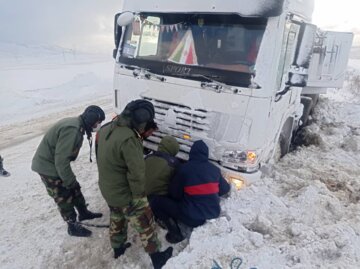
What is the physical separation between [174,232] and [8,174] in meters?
3.85

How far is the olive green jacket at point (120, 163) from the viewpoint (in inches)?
125

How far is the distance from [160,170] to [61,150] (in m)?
1.17

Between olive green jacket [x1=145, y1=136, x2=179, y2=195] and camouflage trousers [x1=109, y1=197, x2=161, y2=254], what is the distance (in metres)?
0.49

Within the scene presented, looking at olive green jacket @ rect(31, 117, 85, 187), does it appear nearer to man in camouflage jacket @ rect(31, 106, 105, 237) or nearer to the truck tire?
man in camouflage jacket @ rect(31, 106, 105, 237)

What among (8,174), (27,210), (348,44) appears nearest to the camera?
(27,210)

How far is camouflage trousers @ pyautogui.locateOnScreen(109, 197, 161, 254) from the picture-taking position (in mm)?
3480

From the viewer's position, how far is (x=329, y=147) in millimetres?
6406

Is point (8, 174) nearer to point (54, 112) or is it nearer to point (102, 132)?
point (102, 132)

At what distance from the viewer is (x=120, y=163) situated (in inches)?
129

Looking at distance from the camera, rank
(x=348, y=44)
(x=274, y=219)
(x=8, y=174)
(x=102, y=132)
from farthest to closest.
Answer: (x=348, y=44), (x=8, y=174), (x=274, y=219), (x=102, y=132)

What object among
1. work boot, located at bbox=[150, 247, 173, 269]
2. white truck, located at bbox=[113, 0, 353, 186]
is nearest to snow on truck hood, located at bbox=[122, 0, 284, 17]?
white truck, located at bbox=[113, 0, 353, 186]

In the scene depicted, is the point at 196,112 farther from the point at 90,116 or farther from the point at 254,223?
the point at 254,223

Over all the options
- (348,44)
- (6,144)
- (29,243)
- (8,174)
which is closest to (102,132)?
(29,243)

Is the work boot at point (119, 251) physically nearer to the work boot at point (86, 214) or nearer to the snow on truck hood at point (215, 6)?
the work boot at point (86, 214)
